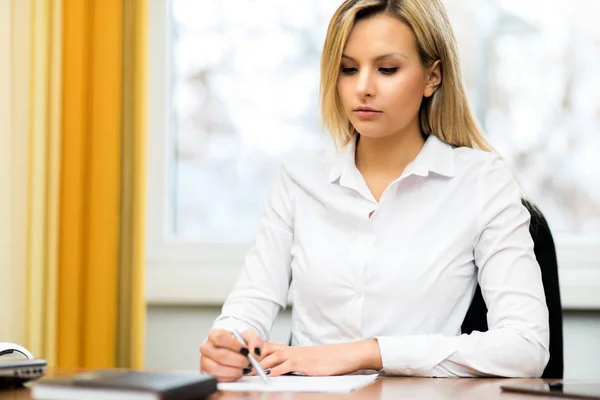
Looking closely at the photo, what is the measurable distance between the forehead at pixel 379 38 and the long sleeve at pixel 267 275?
1.13ft

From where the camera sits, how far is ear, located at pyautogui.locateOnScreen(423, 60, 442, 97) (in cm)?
161

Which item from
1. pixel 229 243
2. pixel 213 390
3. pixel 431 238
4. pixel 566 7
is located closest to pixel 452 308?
pixel 431 238

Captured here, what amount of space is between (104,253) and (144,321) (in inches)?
9.7

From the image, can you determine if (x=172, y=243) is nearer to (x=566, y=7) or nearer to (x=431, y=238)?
(x=431, y=238)

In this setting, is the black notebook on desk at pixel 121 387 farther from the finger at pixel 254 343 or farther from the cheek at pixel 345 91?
the cheek at pixel 345 91

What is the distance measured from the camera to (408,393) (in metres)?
1.07

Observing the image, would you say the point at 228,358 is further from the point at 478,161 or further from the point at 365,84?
the point at 478,161

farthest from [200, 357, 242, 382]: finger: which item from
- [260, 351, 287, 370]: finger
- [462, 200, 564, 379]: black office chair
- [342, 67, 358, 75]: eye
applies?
[342, 67, 358, 75]: eye

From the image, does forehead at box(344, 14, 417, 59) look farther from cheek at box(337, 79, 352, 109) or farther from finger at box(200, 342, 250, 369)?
finger at box(200, 342, 250, 369)

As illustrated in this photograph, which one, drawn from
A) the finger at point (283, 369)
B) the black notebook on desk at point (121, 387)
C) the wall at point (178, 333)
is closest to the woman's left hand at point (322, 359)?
the finger at point (283, 369)

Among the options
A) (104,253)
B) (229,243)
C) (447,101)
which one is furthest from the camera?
(229,243)

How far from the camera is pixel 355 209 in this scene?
1.60m

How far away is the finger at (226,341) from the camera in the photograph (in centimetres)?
122

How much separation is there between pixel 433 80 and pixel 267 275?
0.53 metres
